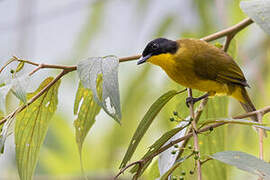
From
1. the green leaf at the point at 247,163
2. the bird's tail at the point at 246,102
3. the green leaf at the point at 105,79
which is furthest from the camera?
the bird's tail at the point at 246,102

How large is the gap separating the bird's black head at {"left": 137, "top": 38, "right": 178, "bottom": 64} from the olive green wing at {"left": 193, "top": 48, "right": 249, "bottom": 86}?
0.14 metres

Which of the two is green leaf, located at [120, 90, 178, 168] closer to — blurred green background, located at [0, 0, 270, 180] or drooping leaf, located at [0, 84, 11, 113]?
drooping leaf, located at [0, 84, 11, 113]

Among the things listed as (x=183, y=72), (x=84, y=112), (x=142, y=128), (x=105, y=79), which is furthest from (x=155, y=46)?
(x=105, y=79)

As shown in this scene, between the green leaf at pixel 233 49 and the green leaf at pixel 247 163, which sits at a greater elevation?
the green leaf at pixel 233 49

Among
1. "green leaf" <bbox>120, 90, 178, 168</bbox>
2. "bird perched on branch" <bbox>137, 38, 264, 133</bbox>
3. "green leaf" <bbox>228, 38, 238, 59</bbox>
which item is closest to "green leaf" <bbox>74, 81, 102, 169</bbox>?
"green leaf" <bbox>120, 90, 178, 168</bbox>

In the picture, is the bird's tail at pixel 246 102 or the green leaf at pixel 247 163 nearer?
the green leaf at pixel 247 163

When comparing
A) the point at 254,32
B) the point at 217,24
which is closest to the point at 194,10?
the point at 217,24

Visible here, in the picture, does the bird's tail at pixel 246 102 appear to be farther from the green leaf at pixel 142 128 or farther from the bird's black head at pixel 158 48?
the green leaf at pixel 142 128

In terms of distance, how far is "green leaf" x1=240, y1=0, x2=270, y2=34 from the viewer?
1616 millimetres

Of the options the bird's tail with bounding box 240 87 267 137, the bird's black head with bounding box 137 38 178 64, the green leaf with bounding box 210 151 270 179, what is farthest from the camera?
the bird's tail with bounding box 240 87 267 137

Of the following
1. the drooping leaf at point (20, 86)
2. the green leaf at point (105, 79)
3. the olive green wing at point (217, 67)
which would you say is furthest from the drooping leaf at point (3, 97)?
the olive green wing at point (217, 67)

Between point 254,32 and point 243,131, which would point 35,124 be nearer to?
point 243,131

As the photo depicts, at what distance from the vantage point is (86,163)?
147 inches

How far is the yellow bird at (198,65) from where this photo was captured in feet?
8.06
